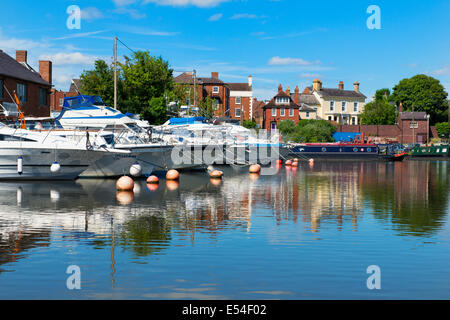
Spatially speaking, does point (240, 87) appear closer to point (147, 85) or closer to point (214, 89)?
point (214, 89)

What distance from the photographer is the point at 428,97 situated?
11188 cm

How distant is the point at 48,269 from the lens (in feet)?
36.2

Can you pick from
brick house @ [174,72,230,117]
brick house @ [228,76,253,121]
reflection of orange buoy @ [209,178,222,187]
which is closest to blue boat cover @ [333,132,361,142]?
brick house @ [174,72,230,117]

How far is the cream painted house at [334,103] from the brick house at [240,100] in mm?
10853

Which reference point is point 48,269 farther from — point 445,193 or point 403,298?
point 445,193

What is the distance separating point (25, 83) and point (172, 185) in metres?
27.3

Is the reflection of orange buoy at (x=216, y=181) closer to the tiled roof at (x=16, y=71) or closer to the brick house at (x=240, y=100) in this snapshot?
the tiled roof at (x=16, y=71)

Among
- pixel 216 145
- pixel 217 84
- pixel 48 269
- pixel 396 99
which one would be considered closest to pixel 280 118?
pixel 217 84

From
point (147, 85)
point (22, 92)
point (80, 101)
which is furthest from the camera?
point (147, 85)

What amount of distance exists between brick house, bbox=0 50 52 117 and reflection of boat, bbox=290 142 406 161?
31.8m

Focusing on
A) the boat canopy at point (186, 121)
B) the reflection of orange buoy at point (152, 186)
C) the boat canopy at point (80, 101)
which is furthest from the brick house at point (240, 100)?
the reflection of orange buoy at point (152, 186)

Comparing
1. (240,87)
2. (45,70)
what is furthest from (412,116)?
(45,70)

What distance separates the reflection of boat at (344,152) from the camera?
6912cm

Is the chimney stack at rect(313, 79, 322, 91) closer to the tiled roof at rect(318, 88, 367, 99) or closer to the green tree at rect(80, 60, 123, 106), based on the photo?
the tiled roof at rect(318, 88, 367, 99)
